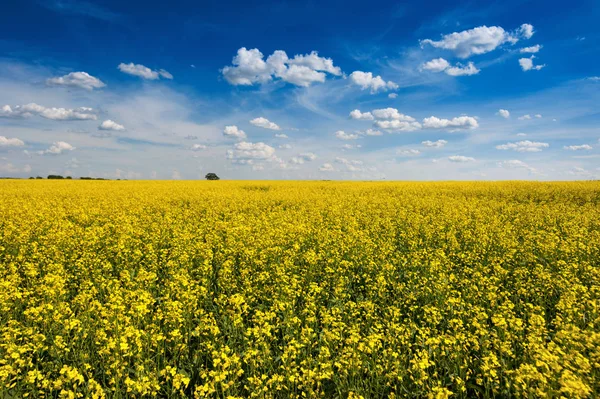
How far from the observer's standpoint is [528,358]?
178 inches

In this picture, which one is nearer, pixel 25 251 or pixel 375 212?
pixel 25 251

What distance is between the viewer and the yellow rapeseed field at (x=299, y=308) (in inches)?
160

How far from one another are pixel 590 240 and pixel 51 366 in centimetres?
1360

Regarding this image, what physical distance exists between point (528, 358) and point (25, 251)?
12004mm

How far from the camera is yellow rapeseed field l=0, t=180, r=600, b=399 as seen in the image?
4.06 meters

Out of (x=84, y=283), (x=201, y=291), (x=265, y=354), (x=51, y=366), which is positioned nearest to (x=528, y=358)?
(x=265, y=354)

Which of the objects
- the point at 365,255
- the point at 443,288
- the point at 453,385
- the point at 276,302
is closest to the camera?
the point at 453,385

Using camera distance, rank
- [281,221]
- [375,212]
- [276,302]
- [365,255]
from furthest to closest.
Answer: [375,212], [281,221], [365,255], [276,302]

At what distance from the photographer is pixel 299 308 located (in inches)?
254

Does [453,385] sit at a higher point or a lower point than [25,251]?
lower

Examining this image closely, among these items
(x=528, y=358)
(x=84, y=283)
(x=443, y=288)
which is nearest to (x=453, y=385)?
(x=528, y=358)

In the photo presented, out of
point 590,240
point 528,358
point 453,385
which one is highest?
point 590,240

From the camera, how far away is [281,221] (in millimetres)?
12969

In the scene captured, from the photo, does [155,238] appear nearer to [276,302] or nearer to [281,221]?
[281,221]
